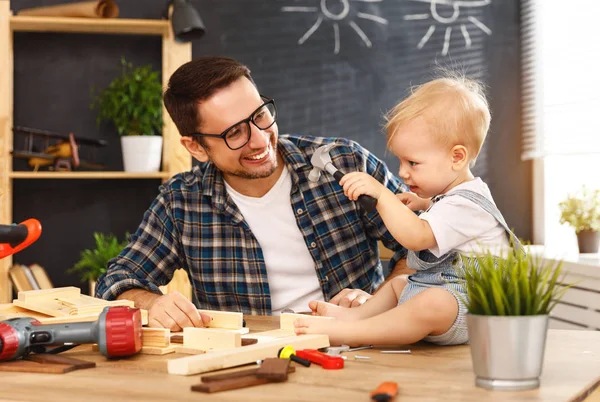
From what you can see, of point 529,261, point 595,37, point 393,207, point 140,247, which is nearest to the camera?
point 529,261

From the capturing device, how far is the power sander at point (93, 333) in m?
1.15

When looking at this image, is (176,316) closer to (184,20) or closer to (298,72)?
(184,20)

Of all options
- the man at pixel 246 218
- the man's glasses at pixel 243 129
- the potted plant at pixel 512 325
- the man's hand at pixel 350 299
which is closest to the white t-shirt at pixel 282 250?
the man at pixel 246 218

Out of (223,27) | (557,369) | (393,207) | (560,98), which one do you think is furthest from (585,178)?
(557,369)

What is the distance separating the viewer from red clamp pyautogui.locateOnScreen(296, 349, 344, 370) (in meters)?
1.07

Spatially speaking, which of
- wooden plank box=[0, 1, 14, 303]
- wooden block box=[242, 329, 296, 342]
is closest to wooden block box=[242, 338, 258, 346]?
wooden block box=[242, 329, 296, 342]

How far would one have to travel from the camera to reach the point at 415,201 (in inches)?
65.7

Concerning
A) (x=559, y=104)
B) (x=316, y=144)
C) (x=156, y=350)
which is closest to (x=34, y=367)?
(x=156, y=350)

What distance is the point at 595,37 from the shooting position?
356cm

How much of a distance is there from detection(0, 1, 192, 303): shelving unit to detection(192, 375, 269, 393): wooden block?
271 centimetres

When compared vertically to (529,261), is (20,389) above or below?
below

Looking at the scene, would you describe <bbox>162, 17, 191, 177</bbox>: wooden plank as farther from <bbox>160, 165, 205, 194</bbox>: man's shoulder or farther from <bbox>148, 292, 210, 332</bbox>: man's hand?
<bbox>148, 292, 210, 332</bbox>: man's hand

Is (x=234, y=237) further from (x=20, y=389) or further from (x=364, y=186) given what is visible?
(x=20, y=389)

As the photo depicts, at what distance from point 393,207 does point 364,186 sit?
0.21 feet
